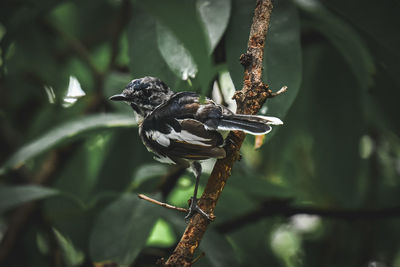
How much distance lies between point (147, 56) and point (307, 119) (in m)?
1.14

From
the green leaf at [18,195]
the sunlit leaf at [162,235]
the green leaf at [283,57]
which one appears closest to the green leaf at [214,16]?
the green leaf at [283,57]

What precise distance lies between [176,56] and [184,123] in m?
0.24

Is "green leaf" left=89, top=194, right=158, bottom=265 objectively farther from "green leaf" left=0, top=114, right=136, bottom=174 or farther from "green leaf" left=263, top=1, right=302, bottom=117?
"green leaf" left=263, top=1, right=302, bottom=117

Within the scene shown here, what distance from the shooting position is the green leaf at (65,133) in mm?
1838

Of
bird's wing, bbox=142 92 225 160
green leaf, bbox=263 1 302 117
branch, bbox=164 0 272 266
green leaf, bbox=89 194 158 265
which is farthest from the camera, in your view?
green leaf, bbox=89 194 158 265

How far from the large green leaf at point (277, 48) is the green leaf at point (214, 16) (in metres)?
0.08

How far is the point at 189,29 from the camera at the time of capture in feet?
4.63

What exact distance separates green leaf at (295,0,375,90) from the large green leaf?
A: 0.08 meters

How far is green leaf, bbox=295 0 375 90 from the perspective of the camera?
1567mm

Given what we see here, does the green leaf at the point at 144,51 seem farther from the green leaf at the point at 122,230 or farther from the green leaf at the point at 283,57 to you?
the green leaf at the point at 122,230

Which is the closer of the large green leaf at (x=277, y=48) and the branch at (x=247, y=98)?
the branch at (x=247, y=98)

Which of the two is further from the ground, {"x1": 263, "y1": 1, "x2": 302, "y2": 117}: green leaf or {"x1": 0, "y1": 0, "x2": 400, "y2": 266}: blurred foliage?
{"x1": 263, "y1": 1, "x2": 302, "y2": 117}: green leaf

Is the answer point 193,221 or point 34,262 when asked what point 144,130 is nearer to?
point 193,221

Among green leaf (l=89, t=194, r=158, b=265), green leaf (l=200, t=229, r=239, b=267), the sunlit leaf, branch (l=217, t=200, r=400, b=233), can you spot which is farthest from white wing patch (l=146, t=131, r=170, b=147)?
the sunlit leaf
